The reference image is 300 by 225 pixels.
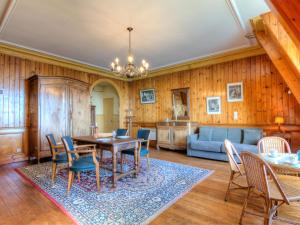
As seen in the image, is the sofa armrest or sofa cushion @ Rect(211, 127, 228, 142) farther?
the sofa armrest

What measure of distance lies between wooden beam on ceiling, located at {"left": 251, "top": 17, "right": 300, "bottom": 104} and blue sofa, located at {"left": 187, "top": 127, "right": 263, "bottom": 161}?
4.77 ft

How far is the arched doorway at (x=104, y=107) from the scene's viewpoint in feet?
29.0

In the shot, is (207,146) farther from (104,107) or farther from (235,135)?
(104,107)

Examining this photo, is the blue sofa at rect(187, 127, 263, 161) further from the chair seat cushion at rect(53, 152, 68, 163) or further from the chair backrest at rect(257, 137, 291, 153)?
the chair seat cushion at rect(53, 152, 68, 163)

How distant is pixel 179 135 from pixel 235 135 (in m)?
1.63

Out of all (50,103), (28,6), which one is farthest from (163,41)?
(50,103)

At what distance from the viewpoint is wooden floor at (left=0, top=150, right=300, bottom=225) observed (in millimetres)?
1931

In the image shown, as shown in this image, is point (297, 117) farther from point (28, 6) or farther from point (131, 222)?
point (28, 6)

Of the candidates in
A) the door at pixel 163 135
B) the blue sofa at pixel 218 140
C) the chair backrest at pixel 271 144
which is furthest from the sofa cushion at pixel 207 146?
the chair backrest at pixel 271 144

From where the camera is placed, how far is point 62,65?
5379 mm

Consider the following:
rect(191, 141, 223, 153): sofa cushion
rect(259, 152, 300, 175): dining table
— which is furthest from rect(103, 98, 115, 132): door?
rect(259, 152, 300, 175): dining table

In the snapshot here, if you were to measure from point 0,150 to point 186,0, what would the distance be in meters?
5.36

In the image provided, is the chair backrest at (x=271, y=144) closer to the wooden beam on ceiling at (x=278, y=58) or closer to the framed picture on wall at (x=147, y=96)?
the wooden beam on ceiling at (x=278, y=58)

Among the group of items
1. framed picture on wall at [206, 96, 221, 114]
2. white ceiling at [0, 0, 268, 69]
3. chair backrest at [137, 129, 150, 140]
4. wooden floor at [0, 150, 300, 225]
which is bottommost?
wooden floor at [0, 150, 300, 225]
